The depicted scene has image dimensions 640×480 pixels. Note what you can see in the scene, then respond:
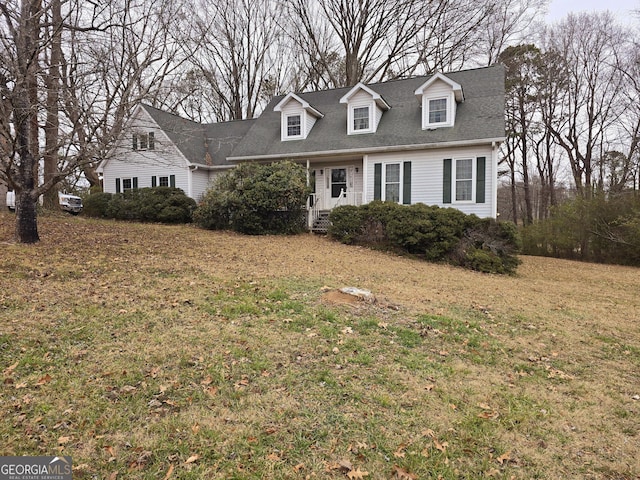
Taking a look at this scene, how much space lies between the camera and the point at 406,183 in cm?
1502

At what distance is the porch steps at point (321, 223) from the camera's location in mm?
15453

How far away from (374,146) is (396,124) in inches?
64.5

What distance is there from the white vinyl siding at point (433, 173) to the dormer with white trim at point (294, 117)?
371 centimetres

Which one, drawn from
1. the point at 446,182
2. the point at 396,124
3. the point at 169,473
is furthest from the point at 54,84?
the point at 446,182

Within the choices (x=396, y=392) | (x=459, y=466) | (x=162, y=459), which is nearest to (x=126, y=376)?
(x=162, y=459)

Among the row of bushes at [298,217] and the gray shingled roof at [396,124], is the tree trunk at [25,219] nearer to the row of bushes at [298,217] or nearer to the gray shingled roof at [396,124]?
the row of bushes at [298,217]

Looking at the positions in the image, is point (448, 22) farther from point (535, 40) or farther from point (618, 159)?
point (618, 159)

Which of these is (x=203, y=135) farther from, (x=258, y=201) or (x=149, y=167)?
(x=258, y=201)

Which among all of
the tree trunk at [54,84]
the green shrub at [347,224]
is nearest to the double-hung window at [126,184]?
the tree trunk at [54,84]

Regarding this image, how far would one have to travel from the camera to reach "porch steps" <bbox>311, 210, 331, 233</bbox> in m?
15.5

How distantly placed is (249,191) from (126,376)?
35.4 feet

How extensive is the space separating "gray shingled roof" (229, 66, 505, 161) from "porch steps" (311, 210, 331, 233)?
2.73 m

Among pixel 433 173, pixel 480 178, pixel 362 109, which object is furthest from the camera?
pixel 362 109

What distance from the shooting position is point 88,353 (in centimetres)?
396
